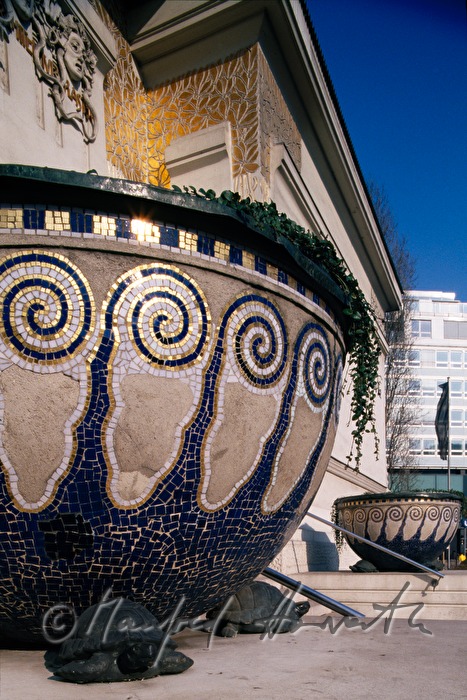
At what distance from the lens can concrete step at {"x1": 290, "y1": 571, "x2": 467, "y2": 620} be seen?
426 centimetres

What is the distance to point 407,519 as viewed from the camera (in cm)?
484

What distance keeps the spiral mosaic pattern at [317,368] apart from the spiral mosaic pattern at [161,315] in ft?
1.62

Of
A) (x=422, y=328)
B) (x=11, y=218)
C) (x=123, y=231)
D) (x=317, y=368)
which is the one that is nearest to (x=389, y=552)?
(x=317, y=368)

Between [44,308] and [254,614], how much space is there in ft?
5.20

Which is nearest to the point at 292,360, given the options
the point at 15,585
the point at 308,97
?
the point at 15,585

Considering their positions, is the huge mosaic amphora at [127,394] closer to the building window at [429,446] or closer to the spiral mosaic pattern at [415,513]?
the spiral mosaic pattern at [415,513]

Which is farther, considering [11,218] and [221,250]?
[221,250]

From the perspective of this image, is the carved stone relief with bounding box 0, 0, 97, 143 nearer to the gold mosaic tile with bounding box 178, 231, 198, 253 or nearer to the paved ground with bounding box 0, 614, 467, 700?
the gold mosaic tile with bounding box 178, 231, 198, 253

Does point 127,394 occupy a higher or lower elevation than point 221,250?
lower

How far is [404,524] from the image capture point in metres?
4.85

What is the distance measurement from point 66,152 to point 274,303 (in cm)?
299

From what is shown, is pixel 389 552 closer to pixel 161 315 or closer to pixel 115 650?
pixel 115 650

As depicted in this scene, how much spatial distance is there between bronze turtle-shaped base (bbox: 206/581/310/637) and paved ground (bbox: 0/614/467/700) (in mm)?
52

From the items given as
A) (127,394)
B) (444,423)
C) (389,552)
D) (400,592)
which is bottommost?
(444,423)
